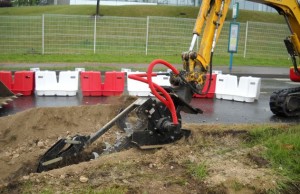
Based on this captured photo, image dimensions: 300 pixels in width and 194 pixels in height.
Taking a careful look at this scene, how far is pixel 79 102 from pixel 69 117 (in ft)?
7.87

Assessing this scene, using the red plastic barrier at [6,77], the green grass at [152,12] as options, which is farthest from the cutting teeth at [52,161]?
the green grass at [152,12]

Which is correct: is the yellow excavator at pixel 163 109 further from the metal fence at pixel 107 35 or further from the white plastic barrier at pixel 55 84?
the metal fence at pixel 107 35

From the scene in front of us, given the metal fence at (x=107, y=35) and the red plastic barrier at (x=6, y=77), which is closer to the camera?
the red plastic barrier at (x=6, y=77)

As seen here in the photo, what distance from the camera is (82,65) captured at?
18203 mm

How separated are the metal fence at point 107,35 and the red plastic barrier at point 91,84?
10298 millimetres

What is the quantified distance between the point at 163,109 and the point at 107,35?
674 inches

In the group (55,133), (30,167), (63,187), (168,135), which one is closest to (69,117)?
(55,133)

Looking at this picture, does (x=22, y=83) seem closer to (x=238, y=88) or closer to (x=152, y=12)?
(x=238, y=88)

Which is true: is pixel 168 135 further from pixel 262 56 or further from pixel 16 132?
pixel 262 56

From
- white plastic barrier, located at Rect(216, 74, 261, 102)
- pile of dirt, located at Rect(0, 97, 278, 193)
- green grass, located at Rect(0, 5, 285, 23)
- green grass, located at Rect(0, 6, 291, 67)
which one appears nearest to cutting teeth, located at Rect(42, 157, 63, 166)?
pile of dirt, located at Rect(0, 97, 278, 193)

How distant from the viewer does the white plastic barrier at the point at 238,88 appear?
12.2 m

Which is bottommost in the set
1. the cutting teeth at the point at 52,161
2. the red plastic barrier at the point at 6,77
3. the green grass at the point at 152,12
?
the cutting teeth at the point at 52,161

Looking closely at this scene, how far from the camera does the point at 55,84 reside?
1212 cm

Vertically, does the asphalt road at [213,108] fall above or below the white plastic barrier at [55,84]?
below
